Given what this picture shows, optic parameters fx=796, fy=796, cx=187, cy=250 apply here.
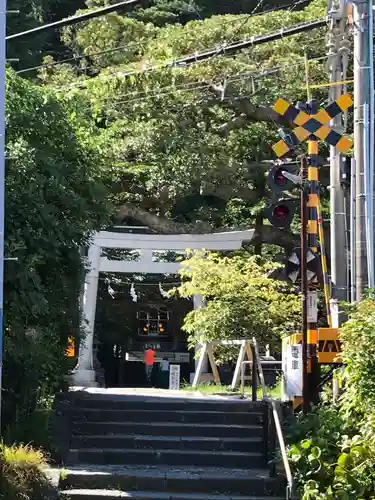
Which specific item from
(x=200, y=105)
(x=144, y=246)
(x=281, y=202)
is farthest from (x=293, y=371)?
(x=200, y=105)

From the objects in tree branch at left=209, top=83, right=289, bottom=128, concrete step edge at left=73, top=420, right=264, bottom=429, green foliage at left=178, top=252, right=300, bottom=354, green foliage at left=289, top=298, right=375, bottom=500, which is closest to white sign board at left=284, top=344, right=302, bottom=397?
concrete step edge at left=73, top=420, right=264, bottom=429

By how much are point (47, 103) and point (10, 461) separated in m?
4.68

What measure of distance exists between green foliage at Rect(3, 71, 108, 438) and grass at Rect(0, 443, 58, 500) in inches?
51.8

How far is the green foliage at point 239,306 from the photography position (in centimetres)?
1525

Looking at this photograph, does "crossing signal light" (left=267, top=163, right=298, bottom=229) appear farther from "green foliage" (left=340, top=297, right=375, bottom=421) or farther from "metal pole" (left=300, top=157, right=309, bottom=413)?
"green foliage" (left=340, top=297, right=375, bottom=421)

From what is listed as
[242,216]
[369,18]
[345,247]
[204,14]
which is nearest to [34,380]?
[345,247]

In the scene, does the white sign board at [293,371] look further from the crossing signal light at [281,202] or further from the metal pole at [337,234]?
the metal pole at [337,234]

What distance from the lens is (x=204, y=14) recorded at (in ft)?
105

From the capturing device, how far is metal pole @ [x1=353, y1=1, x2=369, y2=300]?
10789mm

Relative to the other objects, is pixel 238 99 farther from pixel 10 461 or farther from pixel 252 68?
pixel 10 461

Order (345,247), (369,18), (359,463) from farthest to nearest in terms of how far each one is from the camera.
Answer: (345,247), (369,18), (359,463)

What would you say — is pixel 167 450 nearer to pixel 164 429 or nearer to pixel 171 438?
pixel 171 438

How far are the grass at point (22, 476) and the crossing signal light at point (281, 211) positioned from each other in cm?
386

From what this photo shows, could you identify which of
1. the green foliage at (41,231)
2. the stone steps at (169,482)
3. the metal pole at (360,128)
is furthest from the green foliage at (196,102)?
the stone steps at (169,482)
